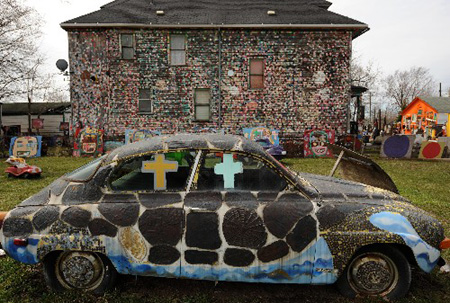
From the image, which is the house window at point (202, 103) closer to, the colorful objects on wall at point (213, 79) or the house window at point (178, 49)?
the colorful objects on wall at point (213, 79)

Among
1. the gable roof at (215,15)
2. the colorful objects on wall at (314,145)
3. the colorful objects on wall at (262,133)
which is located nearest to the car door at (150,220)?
the colorful objects on wall at (262,133)

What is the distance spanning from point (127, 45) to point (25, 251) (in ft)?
48.5

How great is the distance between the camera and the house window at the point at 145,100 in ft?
52.1

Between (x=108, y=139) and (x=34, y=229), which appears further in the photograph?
(x=108, y=139)

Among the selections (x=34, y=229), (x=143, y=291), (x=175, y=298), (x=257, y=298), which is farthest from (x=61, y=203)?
(x=257, y=298)

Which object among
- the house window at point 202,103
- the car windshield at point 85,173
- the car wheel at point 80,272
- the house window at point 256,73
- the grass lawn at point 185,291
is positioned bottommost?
the grass lawn at point 185,291

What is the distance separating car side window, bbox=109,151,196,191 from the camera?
294cm

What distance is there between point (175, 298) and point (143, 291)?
14.7 inches

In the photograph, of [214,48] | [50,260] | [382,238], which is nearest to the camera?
[382,238]

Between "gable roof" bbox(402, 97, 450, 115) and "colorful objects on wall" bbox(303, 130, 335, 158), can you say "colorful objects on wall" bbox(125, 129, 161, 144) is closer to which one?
"colorful objects on wall" bbox(303, 130, 335, 158)

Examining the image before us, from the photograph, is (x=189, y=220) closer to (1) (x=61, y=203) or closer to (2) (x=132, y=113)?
(1) (x=61, y=203)

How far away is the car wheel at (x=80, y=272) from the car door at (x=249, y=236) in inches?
31.8

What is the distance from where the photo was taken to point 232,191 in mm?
2918

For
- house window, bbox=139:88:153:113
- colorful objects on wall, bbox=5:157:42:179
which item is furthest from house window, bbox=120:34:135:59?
colorful objects on wall, bbox=5:157:42:179
